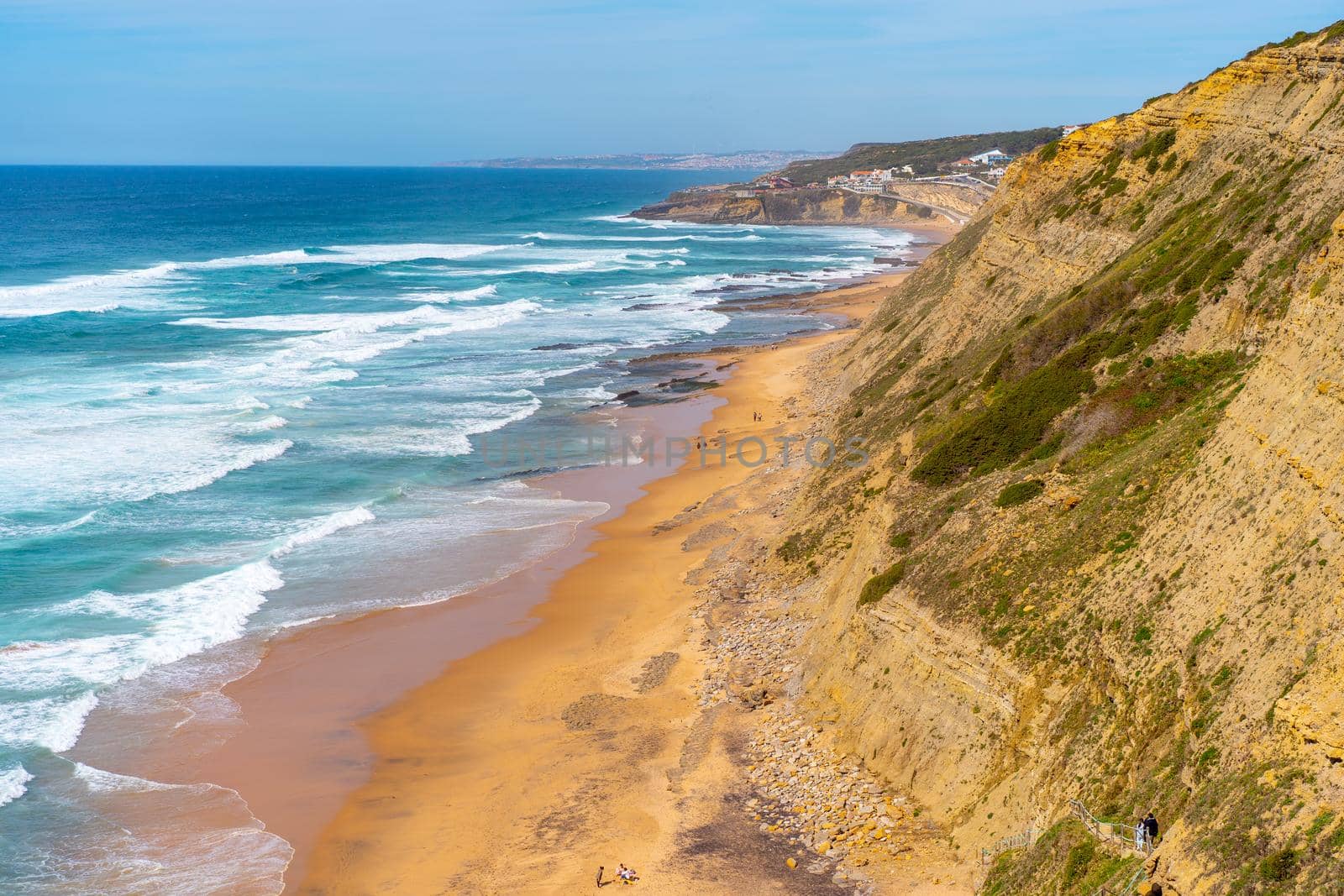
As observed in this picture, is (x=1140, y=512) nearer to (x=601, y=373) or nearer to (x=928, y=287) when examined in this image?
(x=928, y=287)

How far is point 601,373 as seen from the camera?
60.7 meters

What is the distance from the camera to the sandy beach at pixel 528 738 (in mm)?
20125

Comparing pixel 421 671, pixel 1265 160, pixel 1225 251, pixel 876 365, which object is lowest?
pixel 421 671

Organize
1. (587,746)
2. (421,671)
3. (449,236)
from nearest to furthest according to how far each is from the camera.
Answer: (587,746)
(421,671)
(449,236)

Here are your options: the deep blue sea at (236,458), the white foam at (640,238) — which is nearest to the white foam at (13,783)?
the deep blue sea at (236,458)

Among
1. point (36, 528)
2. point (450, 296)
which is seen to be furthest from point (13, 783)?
point (450, 296)

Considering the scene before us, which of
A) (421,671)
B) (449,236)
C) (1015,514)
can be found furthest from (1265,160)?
(449,236)

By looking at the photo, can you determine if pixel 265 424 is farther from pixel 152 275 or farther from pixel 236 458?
pixel 152 275

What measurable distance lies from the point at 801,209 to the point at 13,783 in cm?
15428

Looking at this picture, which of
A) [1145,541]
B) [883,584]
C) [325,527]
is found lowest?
[325,527]

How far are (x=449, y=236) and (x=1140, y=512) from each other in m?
130

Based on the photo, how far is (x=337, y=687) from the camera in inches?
1079

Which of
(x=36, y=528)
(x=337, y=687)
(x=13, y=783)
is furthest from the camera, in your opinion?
(x=36, y=528)

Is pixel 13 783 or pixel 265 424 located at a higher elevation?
pixel 265 424
